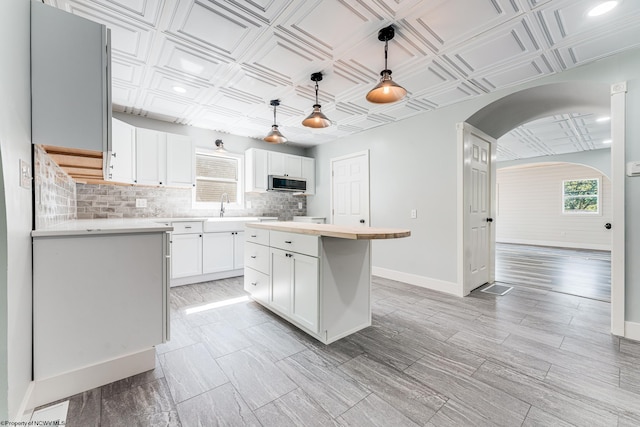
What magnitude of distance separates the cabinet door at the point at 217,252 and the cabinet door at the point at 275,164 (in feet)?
4.96

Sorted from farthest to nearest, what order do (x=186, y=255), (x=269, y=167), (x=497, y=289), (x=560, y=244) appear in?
(x=560, y=244), (x=269, y=167), (x=186, y=255), (x=497, y=289)

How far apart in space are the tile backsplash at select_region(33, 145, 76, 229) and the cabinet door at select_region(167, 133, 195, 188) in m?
1.37

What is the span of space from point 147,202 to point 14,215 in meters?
3.09

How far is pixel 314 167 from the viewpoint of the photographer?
5.65 m

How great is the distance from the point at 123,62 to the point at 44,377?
2591mm

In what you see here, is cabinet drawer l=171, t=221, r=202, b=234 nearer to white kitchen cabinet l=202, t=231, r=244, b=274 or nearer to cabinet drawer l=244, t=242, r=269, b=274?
white kitchen cabinet l=202, t=231, r=244, b=274

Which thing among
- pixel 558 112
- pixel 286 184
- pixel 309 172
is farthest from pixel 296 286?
pixel 558 112

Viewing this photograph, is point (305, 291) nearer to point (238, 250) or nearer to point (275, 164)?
point (238, 250)

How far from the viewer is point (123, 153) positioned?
3.41 metres

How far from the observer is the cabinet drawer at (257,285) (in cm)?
270

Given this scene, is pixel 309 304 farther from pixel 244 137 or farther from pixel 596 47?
pixel 244 137

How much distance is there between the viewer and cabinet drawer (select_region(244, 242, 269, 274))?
268cm

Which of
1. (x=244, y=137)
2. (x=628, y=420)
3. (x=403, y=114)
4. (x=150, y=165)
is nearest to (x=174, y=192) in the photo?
(x=150, y=165)

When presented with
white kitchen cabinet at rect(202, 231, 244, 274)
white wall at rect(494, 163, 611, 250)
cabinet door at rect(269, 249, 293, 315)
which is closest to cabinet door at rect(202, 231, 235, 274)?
white kitchen cabinet at rect(202, 231, 244, 274)
